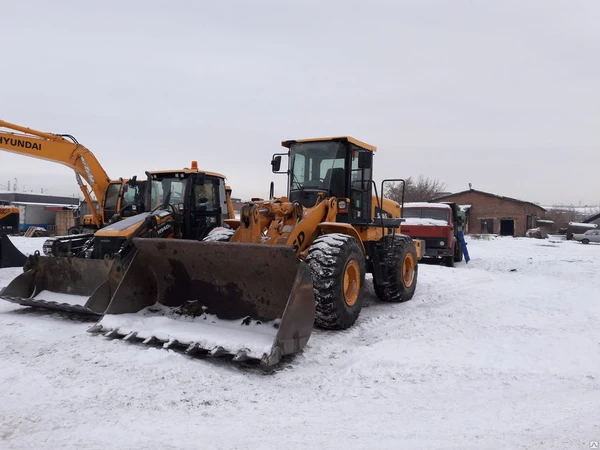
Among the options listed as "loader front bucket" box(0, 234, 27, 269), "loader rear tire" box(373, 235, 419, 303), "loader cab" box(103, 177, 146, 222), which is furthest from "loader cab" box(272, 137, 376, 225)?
"loader front bucket" box(0, 234, 27, 269)

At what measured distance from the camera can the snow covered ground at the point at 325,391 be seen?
3469 millimetres

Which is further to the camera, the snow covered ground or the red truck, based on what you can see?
the red truck

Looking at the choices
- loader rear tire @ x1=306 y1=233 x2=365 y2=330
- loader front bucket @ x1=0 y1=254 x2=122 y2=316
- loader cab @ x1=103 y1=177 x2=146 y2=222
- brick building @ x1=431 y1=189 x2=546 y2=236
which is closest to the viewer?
loader rear tire @ x1=306 y1=233 x2=365 y2=330

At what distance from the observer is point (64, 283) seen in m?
7.46

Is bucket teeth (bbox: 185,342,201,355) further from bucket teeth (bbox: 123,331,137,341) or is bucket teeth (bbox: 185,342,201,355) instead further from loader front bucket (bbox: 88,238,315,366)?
bucket teeth (bbox: 123,331,137,341)

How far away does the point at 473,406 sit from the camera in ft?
13.7

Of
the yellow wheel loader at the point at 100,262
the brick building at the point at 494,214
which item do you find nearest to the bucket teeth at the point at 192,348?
the yellow wheel loader at the point at 100,262

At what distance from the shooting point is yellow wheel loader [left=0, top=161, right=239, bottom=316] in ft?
22.6

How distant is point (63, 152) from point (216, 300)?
723 cm

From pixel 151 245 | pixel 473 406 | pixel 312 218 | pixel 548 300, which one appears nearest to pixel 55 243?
pixel 151 245

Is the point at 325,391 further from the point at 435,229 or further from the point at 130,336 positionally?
the point at 435,229

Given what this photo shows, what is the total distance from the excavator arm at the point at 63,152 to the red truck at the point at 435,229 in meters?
9.10

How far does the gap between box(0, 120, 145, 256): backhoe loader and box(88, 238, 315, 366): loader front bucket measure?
329 cm

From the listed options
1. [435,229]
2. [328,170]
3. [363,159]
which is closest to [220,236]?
[328,170]
